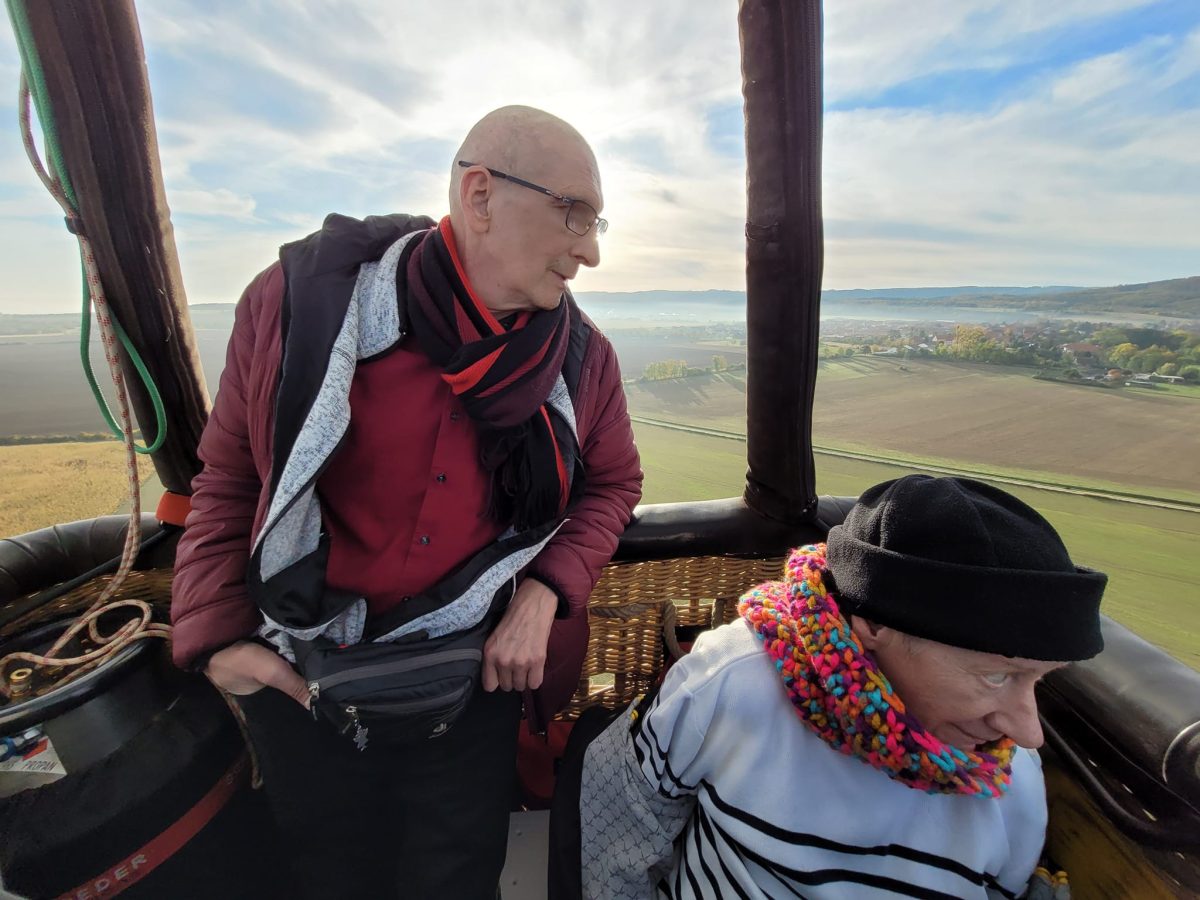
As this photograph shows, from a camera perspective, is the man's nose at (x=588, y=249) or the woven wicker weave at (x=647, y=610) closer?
the man's nose at (x=588, y=249)

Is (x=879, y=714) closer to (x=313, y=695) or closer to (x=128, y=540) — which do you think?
(x=313, y=695)

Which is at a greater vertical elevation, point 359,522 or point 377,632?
point 359,522

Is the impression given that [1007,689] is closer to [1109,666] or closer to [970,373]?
[1109,666]

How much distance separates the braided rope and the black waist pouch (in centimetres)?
42

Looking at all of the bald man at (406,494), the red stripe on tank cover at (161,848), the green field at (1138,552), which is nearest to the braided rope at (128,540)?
the bald man at (406,494)

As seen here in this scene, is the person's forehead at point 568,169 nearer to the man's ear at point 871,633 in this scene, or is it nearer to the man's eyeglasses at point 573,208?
the man's eyeglasses at point 573,208

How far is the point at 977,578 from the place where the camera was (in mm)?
692

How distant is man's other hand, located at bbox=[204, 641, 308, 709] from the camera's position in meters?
1.05

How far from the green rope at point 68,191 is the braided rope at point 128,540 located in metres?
0.02

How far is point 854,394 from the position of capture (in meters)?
1.89

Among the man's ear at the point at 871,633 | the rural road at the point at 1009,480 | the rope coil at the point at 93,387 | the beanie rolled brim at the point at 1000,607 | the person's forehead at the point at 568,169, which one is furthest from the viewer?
→ the rural road at the point at 1009,480

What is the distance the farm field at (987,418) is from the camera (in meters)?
1.44

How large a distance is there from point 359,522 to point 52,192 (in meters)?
1.01

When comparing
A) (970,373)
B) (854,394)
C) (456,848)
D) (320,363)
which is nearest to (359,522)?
(320,363)
